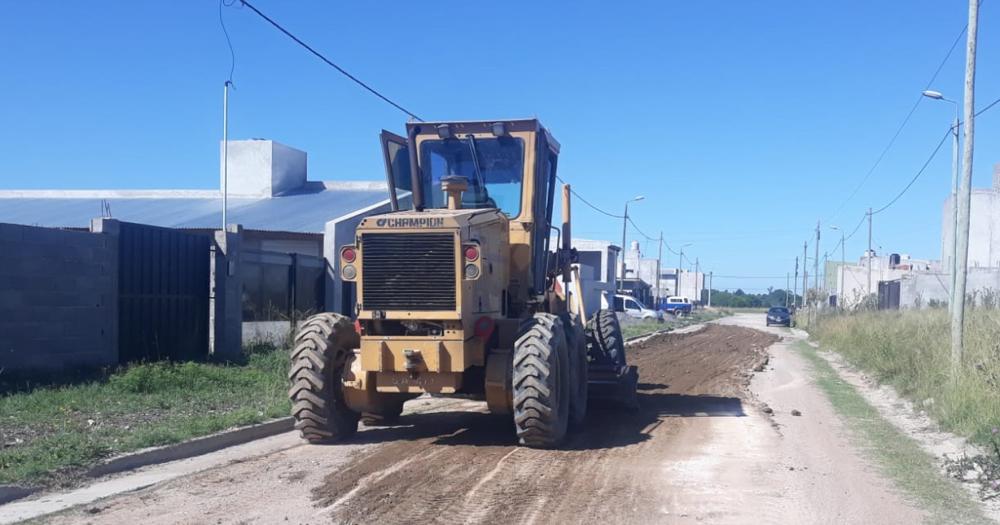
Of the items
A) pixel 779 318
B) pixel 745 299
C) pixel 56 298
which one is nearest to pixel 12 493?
pixel 56 298

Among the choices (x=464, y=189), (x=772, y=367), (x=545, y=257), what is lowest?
(x=772, y=367)

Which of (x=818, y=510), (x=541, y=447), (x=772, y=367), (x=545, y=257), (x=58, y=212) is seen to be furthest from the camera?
(x=58, y=212)

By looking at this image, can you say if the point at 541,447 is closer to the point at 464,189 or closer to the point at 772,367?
the point at 464,189

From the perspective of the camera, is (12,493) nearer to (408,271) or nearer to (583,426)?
(408,271)

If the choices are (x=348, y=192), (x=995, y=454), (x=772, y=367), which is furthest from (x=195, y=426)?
(x=348, y=192)

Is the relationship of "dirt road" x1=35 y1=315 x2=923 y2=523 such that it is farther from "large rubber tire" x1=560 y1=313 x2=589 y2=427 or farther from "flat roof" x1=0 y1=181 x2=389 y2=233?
"flat roof" x1=0 y1=181 x2=389 y2=233

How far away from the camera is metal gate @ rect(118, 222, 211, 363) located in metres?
16.6

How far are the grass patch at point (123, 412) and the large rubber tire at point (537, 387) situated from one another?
3.75 m

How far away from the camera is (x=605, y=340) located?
14.9m

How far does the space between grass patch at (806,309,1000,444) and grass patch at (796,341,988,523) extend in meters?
0.76

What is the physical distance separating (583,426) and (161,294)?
29.8 feet

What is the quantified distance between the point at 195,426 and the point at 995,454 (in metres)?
8.87

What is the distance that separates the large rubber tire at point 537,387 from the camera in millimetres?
10086

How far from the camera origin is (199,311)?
60.8ft
